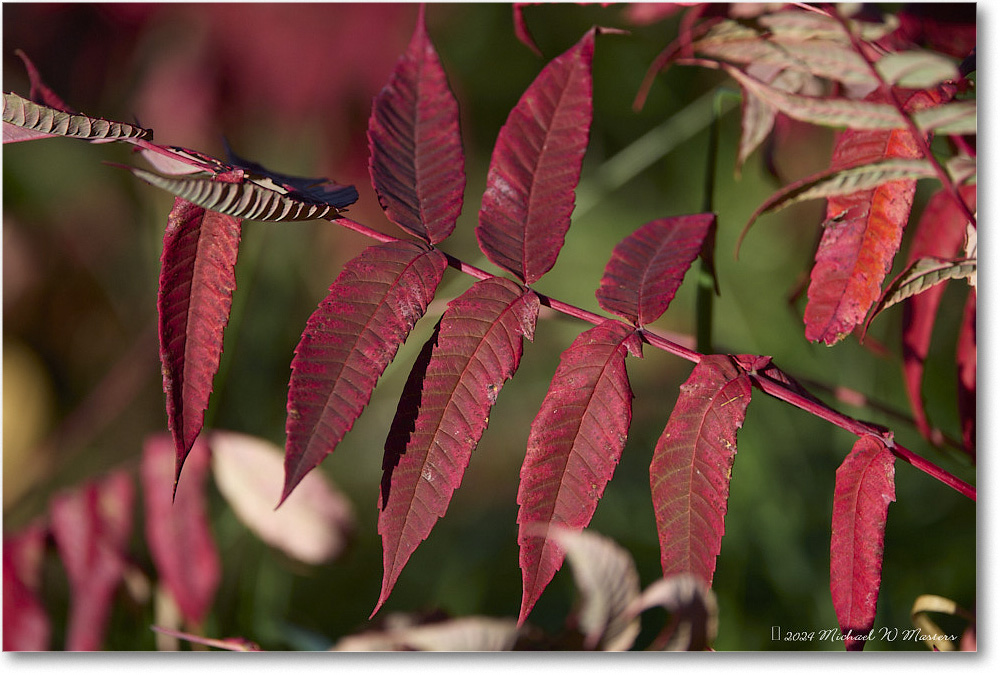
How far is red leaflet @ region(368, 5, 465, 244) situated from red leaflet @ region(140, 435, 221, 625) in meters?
0.29

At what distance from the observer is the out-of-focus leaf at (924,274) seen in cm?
30

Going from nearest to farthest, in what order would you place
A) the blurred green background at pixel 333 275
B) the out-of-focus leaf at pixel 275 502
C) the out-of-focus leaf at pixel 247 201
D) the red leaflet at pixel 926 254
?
1. the out-of-focus leaf at pixel 247 201
2. the red leaflet at pixel 926 254
3. the out-of-focus leaf at pixel 275 502
4. the blurred green background at pixel 333 275

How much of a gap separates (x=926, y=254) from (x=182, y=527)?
0.52 metres

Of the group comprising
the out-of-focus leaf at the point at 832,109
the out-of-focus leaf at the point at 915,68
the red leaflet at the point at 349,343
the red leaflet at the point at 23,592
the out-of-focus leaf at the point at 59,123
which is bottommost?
the red leaflet at the point at 23,592

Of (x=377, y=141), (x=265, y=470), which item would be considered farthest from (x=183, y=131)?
(x=377, y=141)

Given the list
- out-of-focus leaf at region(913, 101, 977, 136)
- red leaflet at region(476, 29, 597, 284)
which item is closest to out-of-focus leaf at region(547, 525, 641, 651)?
red leaflet at region(476, 29, 597, 284)

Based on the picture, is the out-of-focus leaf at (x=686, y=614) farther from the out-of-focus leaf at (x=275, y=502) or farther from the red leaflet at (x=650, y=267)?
the out-of-focus leaf at (x=275, y=502)

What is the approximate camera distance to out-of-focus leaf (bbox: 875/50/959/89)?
0.29 meters

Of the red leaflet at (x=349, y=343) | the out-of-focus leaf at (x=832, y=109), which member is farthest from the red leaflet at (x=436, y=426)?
the out-of-focus leaf at (x=832, y=109)

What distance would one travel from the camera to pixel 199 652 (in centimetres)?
49

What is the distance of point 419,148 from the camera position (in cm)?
33

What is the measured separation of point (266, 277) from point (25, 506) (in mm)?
372

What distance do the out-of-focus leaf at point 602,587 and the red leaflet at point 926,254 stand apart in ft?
0.77

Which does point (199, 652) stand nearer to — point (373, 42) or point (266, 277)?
point (266, 277)
